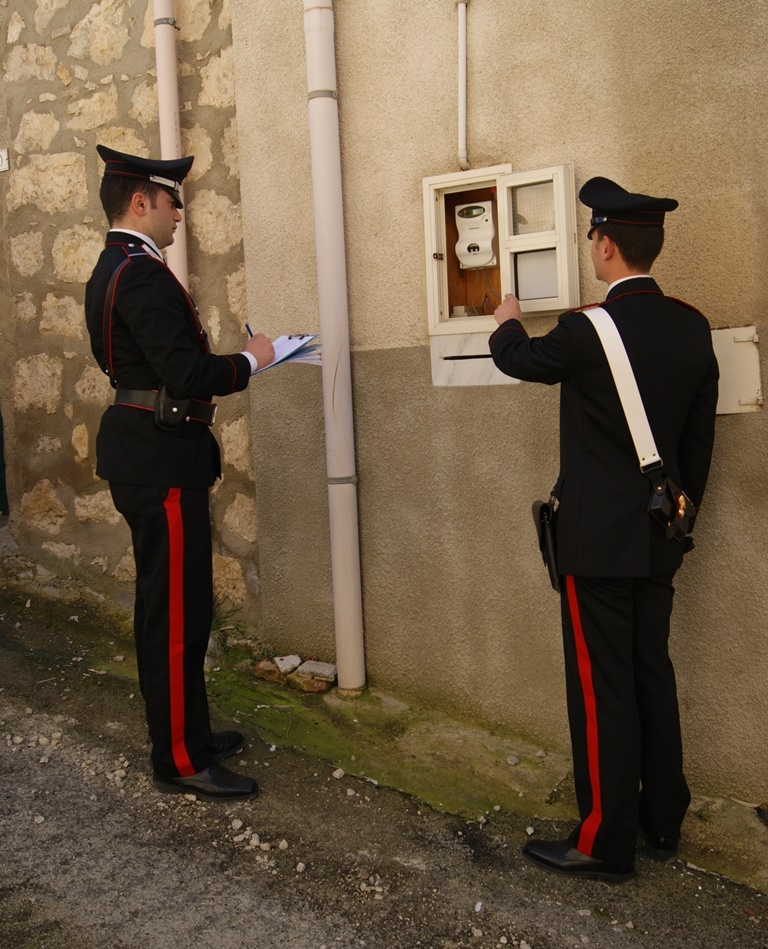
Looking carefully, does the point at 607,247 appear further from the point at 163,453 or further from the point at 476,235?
the point at 163,453

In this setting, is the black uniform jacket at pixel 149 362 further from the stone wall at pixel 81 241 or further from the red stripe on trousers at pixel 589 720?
the red stripe on trousers at pixel 589 720

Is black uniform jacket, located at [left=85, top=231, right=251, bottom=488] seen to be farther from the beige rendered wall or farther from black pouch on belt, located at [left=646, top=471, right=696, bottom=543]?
black pouch on belt, located at [left=646, top=471, right=696, bottom=543]

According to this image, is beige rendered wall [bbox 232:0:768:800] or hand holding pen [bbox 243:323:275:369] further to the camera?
hand holding pen [bbox 243:323:275:369]

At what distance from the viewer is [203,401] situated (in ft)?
9.90

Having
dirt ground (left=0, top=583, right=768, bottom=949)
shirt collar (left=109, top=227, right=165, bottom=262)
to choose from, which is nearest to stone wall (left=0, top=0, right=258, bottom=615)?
shirt collar (left=109, top=227, right=165, bottom=262)

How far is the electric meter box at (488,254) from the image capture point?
303 cm

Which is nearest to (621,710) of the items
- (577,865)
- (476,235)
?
(577,865)

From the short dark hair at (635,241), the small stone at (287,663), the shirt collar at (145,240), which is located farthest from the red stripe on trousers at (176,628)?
the short dark hair at (635,241)

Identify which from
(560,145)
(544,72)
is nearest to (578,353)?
(560,145)

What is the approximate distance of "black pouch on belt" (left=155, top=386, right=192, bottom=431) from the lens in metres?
2.92

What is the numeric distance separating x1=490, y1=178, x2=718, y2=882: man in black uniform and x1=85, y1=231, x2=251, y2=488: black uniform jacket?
91cm

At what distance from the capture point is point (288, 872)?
2.64m

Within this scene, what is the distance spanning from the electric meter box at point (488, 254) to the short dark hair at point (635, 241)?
0.47m

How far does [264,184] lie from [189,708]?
207 cm
